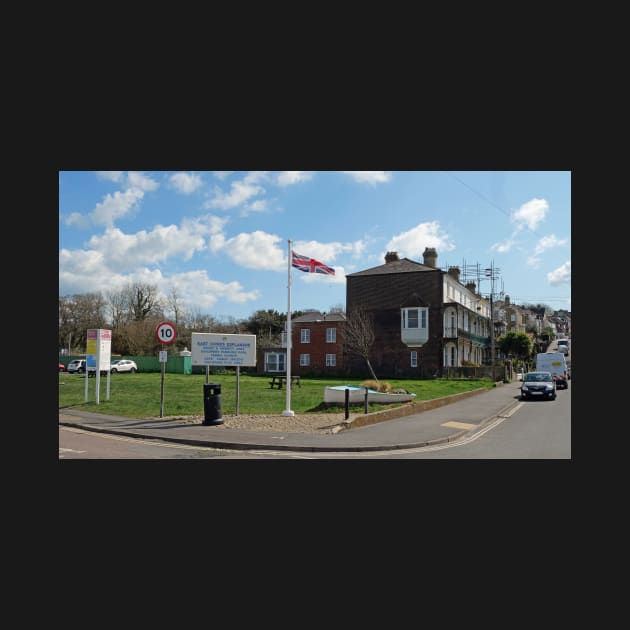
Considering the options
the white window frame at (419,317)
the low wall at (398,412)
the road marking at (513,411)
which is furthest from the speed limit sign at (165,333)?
the white window frame at (419,317)

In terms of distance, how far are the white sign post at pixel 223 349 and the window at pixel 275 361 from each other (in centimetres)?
3783

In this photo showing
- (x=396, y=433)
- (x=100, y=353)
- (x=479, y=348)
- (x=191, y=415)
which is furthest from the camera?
(x=479, y=348)

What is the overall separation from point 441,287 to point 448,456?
122ft

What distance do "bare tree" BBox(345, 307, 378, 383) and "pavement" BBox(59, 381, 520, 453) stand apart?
26068mm

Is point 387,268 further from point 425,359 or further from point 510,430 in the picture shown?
point 510,430

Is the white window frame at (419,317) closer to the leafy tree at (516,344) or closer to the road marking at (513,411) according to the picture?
the road marking at (513,411)

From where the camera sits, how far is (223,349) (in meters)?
17.8

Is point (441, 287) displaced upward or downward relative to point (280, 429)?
upward

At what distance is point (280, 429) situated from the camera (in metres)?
15.1

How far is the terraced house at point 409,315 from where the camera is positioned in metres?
47.4

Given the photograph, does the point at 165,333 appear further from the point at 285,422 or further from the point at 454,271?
the point at 454,271

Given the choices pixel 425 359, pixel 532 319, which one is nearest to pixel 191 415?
pixel 425 359

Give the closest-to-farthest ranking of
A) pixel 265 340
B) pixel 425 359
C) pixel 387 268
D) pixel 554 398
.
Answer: pixel 554 398, pixel 425 359, pixel 387 268, pixel 265 340

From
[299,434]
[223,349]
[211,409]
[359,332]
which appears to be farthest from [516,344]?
[299,434]
